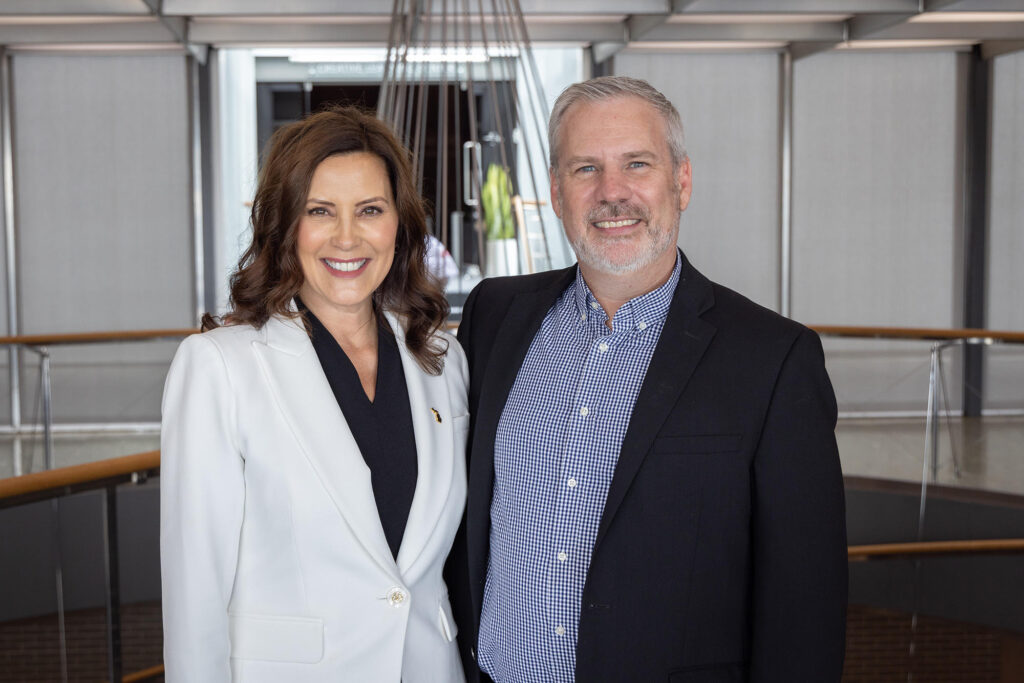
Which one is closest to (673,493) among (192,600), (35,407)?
(192,600)

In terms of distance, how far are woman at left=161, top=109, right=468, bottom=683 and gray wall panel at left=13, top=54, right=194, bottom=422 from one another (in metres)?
5.61

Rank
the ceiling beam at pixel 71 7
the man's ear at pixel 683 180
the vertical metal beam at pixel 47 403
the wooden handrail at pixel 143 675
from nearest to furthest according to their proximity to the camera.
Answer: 1. the man's ear at pixel 683 180
2. the wooden handrail at pixel 143 675
3. the vertical metal beam at pixel 47 403
4. the ceiling beam at pixel 71 7

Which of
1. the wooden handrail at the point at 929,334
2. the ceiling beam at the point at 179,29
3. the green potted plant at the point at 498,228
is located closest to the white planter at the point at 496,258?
the green potted plant at the point at 498,228

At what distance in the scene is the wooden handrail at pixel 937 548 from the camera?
3682mm

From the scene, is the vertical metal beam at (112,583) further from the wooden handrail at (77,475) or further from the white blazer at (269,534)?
the white blazer at (269,534)

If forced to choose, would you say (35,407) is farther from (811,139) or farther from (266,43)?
(811,139)

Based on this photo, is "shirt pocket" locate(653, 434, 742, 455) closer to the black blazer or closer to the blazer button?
A: the black blazer

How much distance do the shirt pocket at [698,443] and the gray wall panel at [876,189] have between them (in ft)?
20.2

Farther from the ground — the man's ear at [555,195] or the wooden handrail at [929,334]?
the man's ear at [555,195]

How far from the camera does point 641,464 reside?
133 cm

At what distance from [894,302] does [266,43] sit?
4905 millimetres

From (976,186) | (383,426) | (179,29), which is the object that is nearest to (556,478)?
(383,426)

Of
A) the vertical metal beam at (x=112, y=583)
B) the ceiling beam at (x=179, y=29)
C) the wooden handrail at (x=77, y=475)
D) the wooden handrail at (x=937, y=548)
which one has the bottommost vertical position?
the wooden handrail at (x=937, y=548)

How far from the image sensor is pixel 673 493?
4.38 ft
